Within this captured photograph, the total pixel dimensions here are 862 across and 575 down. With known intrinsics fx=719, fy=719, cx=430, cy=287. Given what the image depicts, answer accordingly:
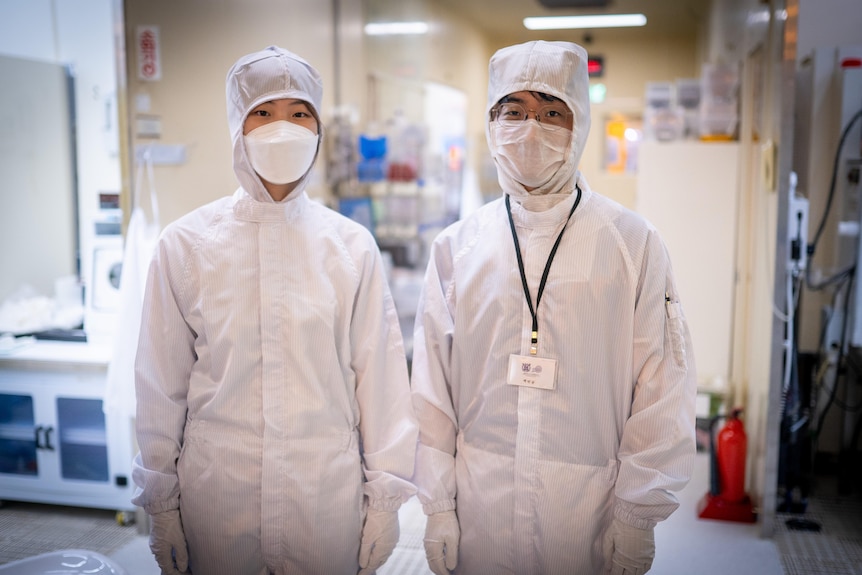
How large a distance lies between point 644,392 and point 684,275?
2.71 m

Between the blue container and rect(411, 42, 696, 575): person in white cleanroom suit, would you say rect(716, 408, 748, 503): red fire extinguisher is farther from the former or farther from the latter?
the blue container

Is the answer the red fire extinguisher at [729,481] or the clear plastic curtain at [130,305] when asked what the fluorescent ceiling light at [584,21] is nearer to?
the red fire extinguisher at [729,481]

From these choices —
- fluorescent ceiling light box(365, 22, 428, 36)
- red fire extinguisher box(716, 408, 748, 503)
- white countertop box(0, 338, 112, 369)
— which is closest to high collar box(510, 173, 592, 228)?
red fire extinguisher box(716, 408, 748, 503)

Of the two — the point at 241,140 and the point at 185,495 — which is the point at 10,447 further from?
the point at 241,140

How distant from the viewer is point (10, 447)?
9.35 ft

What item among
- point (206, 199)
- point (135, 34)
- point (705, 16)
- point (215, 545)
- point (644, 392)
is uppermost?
point (705, 16)

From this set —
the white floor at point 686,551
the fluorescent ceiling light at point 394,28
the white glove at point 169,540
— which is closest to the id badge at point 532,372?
the white glove at point 169,540

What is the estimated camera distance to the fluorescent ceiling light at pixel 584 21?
492cm

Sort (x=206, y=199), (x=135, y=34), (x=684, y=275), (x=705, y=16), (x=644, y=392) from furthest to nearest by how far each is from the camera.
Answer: (x=705, y=16), (x=684, y=275), (x=206, y=199), (x=135, y=34), (x=644, y=392)

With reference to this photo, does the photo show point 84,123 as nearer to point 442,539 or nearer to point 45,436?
point 45,436

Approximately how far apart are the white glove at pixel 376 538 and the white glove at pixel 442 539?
0.09m

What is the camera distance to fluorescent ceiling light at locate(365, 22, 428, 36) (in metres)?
5.17

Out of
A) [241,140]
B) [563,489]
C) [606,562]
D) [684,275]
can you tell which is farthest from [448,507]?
[684,275]

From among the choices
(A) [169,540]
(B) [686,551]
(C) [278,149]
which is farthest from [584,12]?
(A) [169,540]
